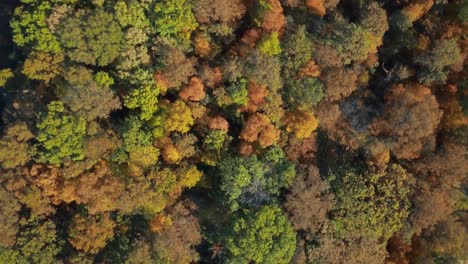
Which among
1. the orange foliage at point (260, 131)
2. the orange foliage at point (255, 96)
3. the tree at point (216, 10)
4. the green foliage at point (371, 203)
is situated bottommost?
the green foliage at point (371, 203)

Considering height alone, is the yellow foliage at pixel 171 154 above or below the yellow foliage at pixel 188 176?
above

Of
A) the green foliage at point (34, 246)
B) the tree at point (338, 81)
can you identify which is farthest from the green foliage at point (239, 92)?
the green foliage at point (34, 246)

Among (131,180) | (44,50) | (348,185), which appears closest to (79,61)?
(44,50)

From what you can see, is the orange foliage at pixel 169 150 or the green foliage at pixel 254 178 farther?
the orange foliage at pixel 169 150

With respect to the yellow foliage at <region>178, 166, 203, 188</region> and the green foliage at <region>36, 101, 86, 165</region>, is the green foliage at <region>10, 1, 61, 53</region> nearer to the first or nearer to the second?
the green foliage at <region>36, 101, 86, 165</region>

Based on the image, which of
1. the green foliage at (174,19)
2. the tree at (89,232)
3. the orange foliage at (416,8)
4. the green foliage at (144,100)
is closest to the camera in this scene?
the tree at (89,232)

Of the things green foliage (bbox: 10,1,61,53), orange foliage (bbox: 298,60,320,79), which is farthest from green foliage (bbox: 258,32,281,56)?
green foliage (bbox: 10,1,61,53)

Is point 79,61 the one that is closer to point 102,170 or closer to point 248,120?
point 102,170

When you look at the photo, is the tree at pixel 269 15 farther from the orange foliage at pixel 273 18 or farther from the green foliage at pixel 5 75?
the green foliage at pixel 5 75

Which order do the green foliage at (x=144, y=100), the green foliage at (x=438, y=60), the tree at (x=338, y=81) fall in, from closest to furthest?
1. the green foliage at (x=144, y=100)
2. the tree at (x=338, y=81)
3. the green foliage at (x=438, y=60)
